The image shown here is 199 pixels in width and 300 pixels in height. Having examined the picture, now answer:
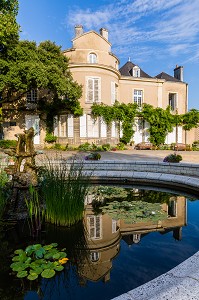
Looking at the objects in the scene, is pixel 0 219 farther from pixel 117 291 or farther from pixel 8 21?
pixel 8 21

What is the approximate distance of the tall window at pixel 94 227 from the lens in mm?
3504

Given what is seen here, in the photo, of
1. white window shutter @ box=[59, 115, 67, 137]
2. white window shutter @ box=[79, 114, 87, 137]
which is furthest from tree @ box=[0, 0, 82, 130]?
white window shutter @ box=[59, 115, 67, 137]

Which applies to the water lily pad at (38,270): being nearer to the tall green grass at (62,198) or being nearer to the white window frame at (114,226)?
the tall green grass at (62,198)

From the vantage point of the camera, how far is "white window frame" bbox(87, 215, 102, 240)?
138 inches

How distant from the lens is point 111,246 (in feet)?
10.5

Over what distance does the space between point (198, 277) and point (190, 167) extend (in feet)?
19.0

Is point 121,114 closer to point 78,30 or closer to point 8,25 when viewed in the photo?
point 78,30

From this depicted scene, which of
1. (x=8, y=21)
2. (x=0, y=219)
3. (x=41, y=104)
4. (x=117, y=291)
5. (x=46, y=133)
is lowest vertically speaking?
(x=117, y=291)

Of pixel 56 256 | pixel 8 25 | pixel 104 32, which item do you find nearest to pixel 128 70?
pixel 104 32

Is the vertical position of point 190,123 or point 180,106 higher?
point 180,106

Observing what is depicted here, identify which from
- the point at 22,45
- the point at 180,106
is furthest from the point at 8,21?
the point at 180,106

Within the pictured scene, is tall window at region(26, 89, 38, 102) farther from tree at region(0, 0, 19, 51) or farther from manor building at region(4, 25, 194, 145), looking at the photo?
tree at region(0, 0, 19, 51)

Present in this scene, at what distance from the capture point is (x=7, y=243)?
121 inches

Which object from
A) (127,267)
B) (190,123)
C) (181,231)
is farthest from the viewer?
(190,123)
